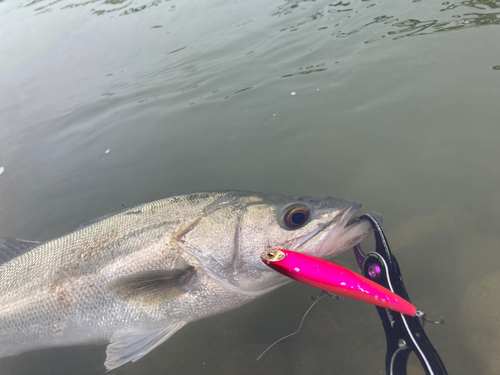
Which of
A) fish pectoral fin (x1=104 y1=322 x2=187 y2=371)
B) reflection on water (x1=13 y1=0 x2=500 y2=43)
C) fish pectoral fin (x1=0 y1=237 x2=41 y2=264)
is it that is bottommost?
fish pectoral fin (x1=104 y1=322 x2=187 y2=371)

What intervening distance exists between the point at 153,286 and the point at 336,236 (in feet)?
4.48

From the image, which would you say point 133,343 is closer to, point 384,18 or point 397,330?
point 397,330

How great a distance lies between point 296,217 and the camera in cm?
229

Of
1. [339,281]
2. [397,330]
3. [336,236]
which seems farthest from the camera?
[336,236]

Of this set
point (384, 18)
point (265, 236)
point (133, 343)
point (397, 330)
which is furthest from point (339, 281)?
point (384, 18)

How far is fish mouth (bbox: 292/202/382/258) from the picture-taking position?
2.20 metres

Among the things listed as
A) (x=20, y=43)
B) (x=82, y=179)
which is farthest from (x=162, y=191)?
(x=20, y=43)

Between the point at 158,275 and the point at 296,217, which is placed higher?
the point at 296,217

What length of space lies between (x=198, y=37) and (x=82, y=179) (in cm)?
480

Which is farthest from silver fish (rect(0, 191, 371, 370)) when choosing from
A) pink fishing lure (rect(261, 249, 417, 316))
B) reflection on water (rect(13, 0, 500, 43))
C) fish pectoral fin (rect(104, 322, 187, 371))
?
reflection on water (rect(13, 0, 500, 43))

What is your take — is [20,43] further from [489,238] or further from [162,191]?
[489,238]

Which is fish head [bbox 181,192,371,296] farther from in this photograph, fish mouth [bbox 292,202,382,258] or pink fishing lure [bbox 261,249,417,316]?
pink fishing lure [bbox 261,249,417,316]

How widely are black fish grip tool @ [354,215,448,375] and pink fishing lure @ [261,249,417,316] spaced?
7.4 inches

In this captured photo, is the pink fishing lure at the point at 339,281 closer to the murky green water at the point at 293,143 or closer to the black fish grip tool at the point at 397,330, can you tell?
the black fish grip tool at the point at 397,330
